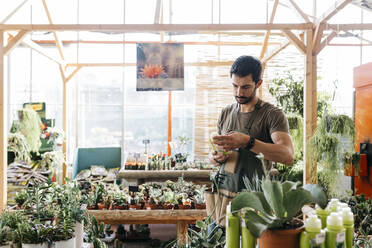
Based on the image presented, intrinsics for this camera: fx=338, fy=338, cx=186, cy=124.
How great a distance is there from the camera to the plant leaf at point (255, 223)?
1.05 meters

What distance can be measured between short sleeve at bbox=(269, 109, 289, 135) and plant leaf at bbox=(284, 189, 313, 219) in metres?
0.89

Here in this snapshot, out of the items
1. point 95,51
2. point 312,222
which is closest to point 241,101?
point 312,222

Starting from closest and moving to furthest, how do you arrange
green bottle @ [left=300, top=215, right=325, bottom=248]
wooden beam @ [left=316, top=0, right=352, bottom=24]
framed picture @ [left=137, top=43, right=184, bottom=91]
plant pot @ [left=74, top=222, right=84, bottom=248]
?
green bottle @ [left=300, top=215, right=325, bottom=248] < plant pot @ [left=74, top=222, right=84, bottom=248] < wooden beam @ [left=316, top=0, right=352, bottom=24] < framed picture @ [left=137, top=43, right=184, bottom=91]

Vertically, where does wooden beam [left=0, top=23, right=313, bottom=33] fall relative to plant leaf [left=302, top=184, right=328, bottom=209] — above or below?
above

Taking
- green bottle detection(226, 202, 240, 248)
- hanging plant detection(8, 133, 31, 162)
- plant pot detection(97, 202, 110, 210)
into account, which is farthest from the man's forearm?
hanging plant detection(8, 133, 31, 162)

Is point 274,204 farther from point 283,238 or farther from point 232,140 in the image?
point 232,140

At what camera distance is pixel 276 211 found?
1118 mm

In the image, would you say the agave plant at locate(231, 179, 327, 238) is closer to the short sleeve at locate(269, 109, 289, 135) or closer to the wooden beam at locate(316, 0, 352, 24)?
the short sleeve at locate(269, 109, 289, 135)

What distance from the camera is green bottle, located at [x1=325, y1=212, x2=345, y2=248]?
3.50ft

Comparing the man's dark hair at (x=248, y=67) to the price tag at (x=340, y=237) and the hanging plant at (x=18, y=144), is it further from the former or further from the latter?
the hanging plant at (x=18, y=144)

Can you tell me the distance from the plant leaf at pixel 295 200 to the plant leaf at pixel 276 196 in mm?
23

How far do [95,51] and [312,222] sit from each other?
7833 mm

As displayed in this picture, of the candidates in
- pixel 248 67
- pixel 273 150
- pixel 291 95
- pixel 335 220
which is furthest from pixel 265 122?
pixel 291 95

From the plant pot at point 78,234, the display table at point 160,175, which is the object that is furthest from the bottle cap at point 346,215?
the display table at point 160,175
